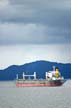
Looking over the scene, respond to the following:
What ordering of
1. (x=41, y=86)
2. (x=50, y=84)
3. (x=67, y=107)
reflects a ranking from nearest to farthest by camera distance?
(x=67, y=107) < (x=50, y=84) < (x=41, y=86)

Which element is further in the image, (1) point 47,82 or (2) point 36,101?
(1) point 47,82

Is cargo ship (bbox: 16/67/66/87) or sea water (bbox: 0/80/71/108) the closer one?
sea water (bbox: 0/80/71/108)

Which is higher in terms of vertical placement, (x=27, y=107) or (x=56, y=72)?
(x=56, y=72)

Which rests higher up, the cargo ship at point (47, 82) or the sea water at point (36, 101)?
the cargo ship at point (47, 82)

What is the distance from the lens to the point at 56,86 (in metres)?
198

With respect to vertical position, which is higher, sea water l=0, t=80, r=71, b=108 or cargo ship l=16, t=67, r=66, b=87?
cargo ship l=16, t=67, r=66, b=87

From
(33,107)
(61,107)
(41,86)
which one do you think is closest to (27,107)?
(33,107)

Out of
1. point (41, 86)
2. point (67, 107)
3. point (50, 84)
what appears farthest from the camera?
point (41, 86)

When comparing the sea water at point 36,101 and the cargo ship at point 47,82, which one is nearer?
the sea water at point 36,101

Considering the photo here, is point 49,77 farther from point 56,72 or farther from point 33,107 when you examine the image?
point 33,107

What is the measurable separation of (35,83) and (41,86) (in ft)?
30.4

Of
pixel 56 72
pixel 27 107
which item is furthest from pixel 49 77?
pixel 27 107

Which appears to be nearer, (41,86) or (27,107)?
(27,107)

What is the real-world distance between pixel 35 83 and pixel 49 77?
8.52 metres
